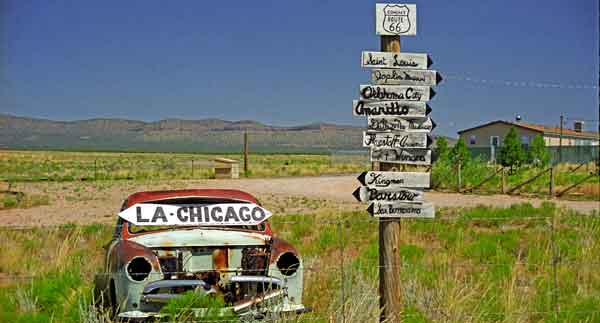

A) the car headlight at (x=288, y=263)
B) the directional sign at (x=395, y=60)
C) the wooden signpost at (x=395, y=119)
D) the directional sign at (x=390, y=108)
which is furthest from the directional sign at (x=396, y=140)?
the car headlight at (x=288, y=263)

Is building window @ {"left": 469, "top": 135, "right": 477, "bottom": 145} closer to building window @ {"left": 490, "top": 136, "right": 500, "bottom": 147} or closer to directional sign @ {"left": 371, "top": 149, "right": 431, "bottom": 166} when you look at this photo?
building window @ {"left": 490, "top": 136, "right": 500, "bottom": 147}

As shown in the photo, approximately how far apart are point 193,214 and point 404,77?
2.48 meters

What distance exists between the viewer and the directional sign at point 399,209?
5.60 meters

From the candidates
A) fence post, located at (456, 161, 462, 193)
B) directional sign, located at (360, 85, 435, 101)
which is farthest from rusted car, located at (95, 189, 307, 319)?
fence post, located at (456, 161, 462, 193)

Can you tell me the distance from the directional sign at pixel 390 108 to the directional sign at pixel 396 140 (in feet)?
0.49

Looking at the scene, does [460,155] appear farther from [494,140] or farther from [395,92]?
[494,140]

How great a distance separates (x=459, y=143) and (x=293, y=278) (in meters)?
30.5

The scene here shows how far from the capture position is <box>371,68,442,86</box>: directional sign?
18.4 ft

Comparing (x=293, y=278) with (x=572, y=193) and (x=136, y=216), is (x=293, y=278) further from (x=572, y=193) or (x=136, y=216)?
(x=572, y=193)

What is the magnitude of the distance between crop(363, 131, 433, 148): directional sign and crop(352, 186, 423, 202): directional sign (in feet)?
1.15

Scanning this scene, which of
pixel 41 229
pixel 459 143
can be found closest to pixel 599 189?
pixel 459 143

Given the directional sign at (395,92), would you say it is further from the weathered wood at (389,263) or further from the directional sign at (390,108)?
the weathered wood at (389,263)

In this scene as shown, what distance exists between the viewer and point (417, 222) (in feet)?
48.5

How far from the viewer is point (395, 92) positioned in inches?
220
